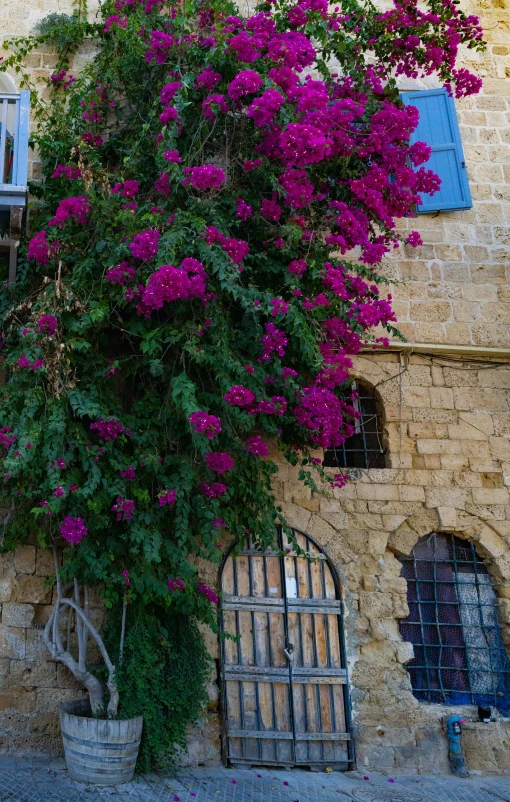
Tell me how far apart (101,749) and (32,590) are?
55.2 inches

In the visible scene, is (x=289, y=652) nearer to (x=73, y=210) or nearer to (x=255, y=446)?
(x=255, y=446)

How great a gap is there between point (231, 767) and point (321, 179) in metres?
4.57

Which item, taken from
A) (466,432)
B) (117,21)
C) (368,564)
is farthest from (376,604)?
(117,21)

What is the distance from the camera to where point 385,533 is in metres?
6.28

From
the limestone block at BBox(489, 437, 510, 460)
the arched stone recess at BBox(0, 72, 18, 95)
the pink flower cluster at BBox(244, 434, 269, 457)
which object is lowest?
the pink flower cluster at BBox(244, 434, 269, 457)

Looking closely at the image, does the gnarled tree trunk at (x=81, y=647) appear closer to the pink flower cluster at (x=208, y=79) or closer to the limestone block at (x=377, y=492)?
the limestone block at (x=377, y=492)

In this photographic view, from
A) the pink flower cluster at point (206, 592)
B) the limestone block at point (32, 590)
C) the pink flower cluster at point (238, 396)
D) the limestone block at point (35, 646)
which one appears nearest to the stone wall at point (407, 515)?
the pink flower cluster at point (206, 592)

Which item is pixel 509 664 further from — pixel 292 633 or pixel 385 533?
pixel 292 633

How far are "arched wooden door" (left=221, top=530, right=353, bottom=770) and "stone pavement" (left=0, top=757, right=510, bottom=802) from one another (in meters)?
0.20

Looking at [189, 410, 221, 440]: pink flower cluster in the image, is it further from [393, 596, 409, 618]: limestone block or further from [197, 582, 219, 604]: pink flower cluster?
[393, 596, 409, 618]: limestone block

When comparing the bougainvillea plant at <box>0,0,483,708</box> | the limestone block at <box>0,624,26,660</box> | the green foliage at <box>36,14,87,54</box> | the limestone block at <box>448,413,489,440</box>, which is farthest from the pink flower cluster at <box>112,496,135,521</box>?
the green foliage at <box>36,14,87,54</box>

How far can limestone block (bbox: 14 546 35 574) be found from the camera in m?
5.74

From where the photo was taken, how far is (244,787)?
513 centimetres

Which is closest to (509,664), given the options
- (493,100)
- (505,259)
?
(505,259)
